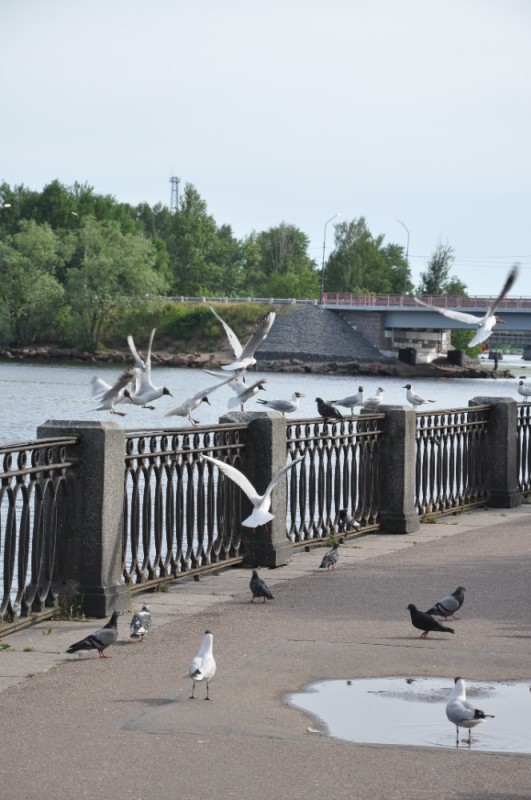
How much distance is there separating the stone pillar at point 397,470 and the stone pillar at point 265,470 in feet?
7.82

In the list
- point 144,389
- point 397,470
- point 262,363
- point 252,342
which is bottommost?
point 262,363

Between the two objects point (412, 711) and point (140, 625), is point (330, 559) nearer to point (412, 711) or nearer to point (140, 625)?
point (140, 625)

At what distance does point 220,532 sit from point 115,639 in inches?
134

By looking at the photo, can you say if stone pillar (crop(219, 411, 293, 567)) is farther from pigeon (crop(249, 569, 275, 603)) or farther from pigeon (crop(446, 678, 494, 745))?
pigeon (crop(446, 678, 494, 745))

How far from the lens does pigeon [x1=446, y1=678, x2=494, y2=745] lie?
6102mm

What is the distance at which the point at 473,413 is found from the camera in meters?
15.8

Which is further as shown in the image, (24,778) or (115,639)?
(115,639)

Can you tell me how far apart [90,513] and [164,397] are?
58.4 meters

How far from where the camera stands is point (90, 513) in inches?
348

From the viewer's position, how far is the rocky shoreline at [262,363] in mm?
106562

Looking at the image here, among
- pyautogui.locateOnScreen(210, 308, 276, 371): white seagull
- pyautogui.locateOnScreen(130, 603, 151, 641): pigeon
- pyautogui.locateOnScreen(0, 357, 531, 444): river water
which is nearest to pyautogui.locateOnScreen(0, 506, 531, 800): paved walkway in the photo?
pyautogui.locateOnScreen(130, 603, 151, 641): pigeon

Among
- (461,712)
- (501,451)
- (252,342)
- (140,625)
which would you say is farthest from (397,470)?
(461,712)

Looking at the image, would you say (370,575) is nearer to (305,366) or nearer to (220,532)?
(220,532)

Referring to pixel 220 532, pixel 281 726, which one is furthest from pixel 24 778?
pixel 220 532
